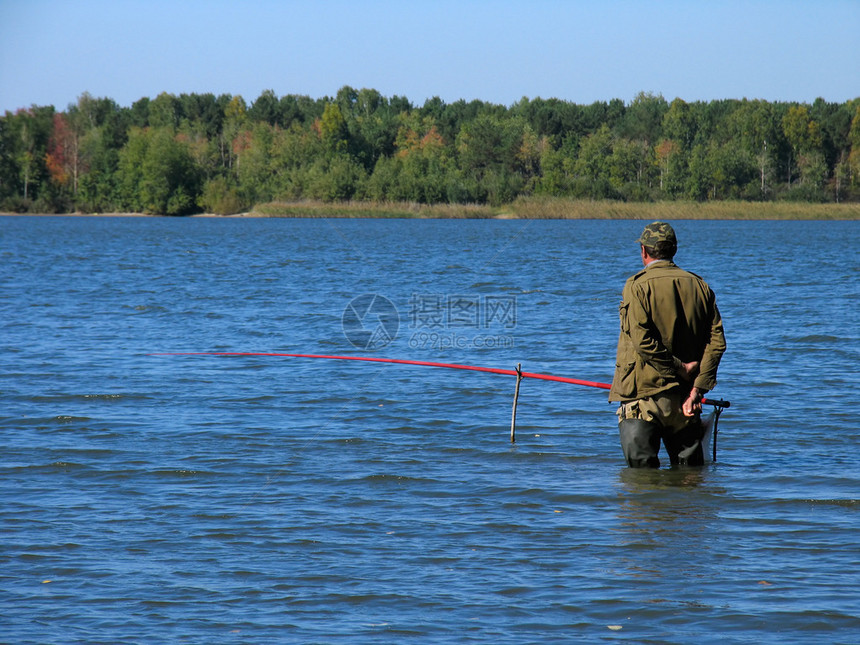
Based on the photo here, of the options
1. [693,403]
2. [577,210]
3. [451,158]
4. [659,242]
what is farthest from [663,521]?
[451,158]

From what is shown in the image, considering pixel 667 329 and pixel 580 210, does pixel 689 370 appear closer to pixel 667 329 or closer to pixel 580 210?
pixel 667 329

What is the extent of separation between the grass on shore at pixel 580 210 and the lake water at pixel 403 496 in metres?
59.8

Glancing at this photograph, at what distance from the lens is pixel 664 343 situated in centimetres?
642

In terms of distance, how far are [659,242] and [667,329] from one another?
58 centimetres

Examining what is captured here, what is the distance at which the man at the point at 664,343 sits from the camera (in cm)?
632

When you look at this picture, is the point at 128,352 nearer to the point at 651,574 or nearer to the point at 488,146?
the point at 651,574

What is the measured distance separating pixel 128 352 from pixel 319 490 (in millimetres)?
8132

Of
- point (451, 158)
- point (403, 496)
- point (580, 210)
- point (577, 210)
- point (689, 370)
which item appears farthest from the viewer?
point (451, 158)

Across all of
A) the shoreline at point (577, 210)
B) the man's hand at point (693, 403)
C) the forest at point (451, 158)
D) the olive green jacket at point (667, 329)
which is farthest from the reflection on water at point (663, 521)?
the forest at point (451, 158)

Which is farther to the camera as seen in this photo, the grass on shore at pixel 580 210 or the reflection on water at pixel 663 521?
the grass on shore at pixel 580 210

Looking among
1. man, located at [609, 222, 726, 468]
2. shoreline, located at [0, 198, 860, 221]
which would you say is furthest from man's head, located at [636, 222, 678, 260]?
shoreline, located at [0, 198, 860, 221]

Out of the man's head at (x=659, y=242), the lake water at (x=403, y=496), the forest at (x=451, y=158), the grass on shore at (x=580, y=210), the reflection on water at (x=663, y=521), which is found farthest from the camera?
the forest at (x=451, y=158)

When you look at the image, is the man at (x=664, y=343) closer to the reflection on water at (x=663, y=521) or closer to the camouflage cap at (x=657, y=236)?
the camouflage cap at (x=657, y=236)

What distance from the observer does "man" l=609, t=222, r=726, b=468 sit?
6316mm
